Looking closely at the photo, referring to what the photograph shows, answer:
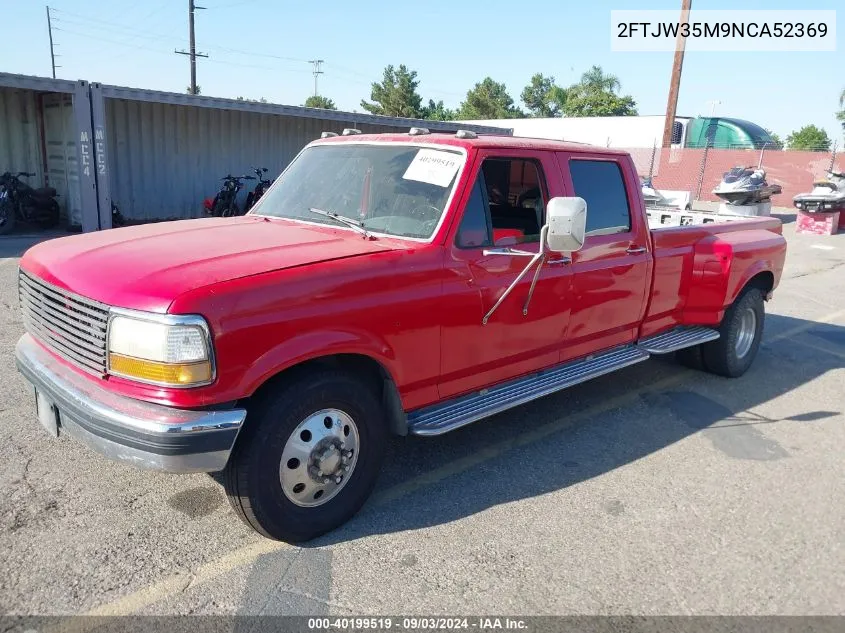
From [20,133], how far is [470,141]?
1376 cm

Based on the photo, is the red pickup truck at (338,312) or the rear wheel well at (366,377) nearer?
the red pickup truck at (338,312)

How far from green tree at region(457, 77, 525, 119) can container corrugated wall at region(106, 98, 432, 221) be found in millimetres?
60079

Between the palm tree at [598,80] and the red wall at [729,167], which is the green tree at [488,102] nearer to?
the palm tree at [598,80]

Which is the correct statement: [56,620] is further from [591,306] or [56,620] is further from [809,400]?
[809,400]

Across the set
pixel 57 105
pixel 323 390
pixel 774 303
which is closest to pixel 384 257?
pixel 323 390

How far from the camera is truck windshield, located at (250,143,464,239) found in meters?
3.78

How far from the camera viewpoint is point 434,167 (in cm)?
388

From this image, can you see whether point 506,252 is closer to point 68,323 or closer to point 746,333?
point 68,323

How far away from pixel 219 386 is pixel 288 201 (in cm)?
191

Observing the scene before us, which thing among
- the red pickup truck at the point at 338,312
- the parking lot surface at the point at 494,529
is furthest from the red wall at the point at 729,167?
the red pickup truck at the point at 338,312

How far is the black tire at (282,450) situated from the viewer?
2986mm

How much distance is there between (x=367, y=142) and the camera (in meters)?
4.34

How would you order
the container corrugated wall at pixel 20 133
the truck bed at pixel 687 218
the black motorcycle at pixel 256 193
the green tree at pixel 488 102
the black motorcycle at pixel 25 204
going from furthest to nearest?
the green tree at pixel 488 102, the black motorcycle at pixel 256 193, the container corrugated wall at pixel 20 133, the black motorcycle at pixel 25 204, the truck bed at pixel 687 218

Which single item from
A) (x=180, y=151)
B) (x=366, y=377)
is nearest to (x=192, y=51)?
(x=180, y=151)
